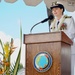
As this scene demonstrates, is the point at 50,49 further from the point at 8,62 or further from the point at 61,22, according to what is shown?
the point at 8,62

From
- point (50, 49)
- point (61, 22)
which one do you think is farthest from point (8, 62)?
point (50, 49)

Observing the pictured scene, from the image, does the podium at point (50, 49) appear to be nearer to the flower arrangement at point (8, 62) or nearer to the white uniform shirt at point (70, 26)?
the white uniform shirt at point (70, 26)

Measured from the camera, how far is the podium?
1.53 meters

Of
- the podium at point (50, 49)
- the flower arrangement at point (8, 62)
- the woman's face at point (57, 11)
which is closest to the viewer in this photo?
the podium at point (50, 49)

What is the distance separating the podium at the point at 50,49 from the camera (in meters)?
1.53

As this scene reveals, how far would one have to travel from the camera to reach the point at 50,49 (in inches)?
62.1

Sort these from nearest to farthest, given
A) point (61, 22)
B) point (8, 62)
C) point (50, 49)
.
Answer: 1. point (50, 49)
2. point (61, 22)
3. point (8, 62)

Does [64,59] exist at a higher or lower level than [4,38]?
lower

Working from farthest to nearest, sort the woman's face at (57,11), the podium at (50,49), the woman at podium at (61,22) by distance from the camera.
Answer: the woman's face at (57,11), the woman at podium at (61,22), the podium at (50,49)

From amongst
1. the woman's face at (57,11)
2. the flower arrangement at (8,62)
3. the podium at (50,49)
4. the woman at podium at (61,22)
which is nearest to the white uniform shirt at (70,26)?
the woman at podium at (61,22)

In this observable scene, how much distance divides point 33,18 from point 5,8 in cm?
49

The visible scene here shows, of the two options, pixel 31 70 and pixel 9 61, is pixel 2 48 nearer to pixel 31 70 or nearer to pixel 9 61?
pixel 9 61

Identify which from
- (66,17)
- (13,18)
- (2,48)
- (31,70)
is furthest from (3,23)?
(31,70)

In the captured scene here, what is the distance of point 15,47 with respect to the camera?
9.48 ft
